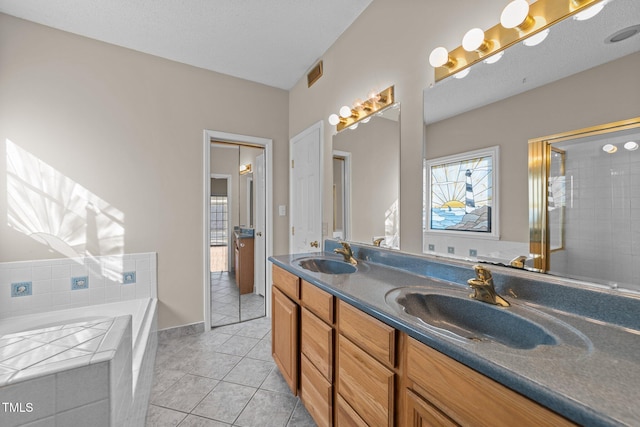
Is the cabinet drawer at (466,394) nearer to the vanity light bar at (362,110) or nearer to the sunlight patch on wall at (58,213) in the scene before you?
the vanity light bar at (362,110)

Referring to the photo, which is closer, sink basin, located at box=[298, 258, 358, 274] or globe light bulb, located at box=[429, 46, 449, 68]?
globe light bulb, located at box=[429, 46, 449, 68]

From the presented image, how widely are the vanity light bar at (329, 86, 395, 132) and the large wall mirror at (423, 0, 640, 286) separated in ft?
1.01

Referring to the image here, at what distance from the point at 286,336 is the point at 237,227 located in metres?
1.79

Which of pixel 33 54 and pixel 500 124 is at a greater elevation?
pixel 33 54

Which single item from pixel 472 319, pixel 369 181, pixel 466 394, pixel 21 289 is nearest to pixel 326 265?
pixel 369 181

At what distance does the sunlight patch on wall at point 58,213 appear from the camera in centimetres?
202

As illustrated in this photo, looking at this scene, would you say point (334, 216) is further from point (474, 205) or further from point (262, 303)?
point (262, 303)

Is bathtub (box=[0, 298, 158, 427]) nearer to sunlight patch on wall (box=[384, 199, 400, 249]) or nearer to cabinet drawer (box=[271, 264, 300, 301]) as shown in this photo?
cabinet drawer (box=[271, 264, 300, 301])

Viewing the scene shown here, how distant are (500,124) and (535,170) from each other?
0.86 feet

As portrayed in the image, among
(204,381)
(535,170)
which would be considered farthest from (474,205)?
(204,381)

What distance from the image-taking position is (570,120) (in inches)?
37.5

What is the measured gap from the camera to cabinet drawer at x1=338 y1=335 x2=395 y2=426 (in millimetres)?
917

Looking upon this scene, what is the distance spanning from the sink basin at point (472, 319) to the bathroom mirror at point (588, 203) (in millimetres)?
304

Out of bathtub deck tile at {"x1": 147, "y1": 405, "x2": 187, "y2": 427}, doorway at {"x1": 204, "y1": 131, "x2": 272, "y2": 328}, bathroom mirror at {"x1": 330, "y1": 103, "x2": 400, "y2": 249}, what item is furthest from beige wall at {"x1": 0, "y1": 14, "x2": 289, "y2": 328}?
bathroom mirror at {"x1": 330, "y1": 103, "x2": 400, "y2": 249}
